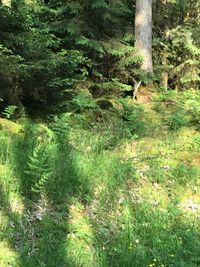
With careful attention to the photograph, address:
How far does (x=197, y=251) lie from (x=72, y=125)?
4.05 m

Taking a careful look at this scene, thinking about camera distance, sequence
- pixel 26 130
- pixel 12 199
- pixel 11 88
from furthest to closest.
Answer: pixel 11 88 < pixel 26 130 < pixel 12 199

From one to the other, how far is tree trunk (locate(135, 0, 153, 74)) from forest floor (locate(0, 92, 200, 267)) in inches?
166

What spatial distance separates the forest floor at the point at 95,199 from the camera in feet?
16.6

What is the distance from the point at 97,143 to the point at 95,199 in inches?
57.4

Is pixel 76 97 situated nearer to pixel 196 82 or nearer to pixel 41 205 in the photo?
pixel 41 205

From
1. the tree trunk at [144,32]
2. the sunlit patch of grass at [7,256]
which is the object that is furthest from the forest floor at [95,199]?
the tree trunk at [144,32]

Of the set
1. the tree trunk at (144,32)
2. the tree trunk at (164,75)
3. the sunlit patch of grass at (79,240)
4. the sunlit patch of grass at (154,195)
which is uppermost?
the tree trunk at (144,32)

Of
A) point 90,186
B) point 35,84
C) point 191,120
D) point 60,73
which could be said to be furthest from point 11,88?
point 191,120

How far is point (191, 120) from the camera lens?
957 centimetres

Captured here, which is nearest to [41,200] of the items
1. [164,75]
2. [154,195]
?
[154,195]

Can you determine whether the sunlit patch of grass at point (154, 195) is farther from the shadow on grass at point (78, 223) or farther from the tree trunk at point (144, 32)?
the tree trunk at point (144, 32)

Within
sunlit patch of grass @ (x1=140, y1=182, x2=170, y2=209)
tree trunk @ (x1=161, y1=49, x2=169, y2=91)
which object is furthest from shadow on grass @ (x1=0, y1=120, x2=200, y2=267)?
tree trunk @ (x1=161, y1=49, x2=169, y2=91)

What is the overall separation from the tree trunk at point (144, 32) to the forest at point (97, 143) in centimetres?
3

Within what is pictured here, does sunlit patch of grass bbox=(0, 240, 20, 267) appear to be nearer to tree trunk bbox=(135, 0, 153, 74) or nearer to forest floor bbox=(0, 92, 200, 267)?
forest floor bbox=(0, 92, 200, 267)
